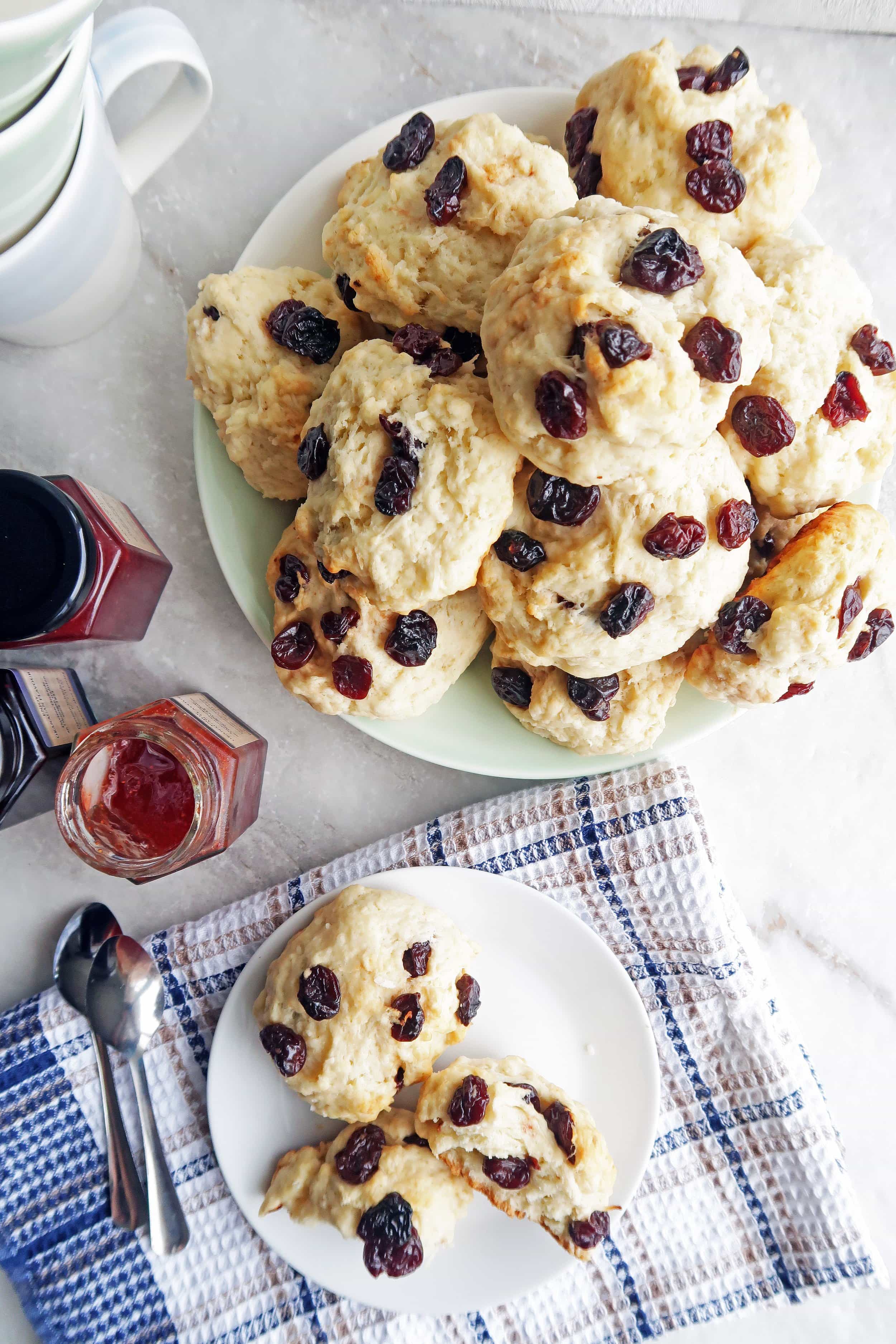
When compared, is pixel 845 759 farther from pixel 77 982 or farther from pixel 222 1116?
pixel 77 982

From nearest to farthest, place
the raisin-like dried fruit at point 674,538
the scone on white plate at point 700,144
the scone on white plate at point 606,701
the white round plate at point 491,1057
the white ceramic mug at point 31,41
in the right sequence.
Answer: the white ceramic mug at point 31,41 → the raisin-like dried fruit at point 674,538 → the scone on white plate at point 700,144 → the scone on white plate at point 606,701 → the white round plate at point 491,1057

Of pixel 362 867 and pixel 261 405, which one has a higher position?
Result: pixel 261 405

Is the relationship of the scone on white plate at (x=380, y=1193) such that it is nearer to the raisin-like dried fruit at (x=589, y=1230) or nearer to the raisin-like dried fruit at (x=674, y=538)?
the raisin-like dried fruit at (x=589, y=1230)

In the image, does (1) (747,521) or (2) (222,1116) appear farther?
(2) (222,1116)

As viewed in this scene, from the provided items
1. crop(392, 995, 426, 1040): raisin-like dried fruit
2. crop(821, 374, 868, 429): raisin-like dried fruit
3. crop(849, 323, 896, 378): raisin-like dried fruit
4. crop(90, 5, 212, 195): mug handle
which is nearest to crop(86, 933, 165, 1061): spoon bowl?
crop(392, 995, 426, 1040): raisin-like dried fruit

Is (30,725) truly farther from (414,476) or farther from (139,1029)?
(414,476)

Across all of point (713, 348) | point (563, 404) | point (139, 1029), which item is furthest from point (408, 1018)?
point (713, 348)

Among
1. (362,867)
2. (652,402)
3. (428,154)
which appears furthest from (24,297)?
(362,867)

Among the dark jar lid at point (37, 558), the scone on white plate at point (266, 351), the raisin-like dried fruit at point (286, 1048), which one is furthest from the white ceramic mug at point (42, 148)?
the raisin-like dried fruit at point (286, 1048)
